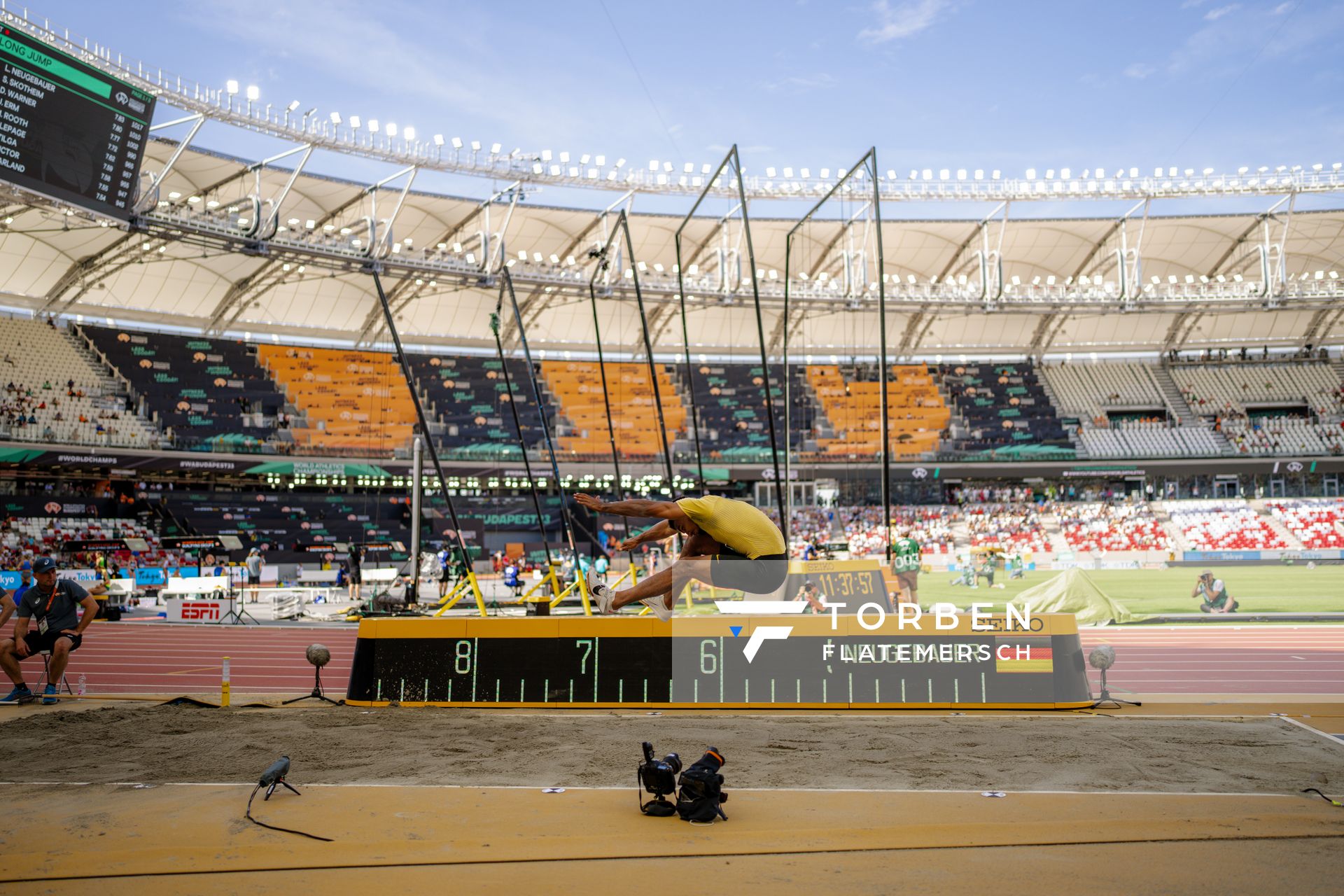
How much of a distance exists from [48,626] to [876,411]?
42331mm

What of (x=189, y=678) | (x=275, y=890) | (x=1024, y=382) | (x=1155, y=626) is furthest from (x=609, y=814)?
(x=1024, y=382)

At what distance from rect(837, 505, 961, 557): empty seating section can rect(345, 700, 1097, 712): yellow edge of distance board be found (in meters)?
26.1

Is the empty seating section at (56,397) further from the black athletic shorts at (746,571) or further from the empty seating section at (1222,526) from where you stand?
the empty seating section at (1222,526)

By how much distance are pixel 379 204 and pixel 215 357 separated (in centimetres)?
1097

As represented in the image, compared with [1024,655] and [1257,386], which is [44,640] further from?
[1257,386]

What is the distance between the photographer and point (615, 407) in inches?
1843

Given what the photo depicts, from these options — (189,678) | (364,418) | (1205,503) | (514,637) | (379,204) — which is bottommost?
(189,678)

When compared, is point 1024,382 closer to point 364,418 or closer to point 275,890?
point 364,418

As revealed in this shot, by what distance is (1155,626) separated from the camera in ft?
56.5

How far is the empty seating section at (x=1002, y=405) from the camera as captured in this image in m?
47.5

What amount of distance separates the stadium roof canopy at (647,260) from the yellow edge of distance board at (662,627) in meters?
24.5

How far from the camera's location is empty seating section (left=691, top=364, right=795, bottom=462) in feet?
151

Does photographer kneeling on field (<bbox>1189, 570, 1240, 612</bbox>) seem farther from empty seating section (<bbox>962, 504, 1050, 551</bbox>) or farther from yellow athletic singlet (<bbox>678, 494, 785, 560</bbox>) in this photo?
empty seating section (<bbox>962, 504, 1050, 551</bbox>)

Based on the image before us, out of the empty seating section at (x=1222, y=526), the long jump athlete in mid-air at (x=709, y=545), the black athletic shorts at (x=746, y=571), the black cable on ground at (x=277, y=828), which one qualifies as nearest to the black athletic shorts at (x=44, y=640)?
the black cable on ground at (x=277, y=828)
